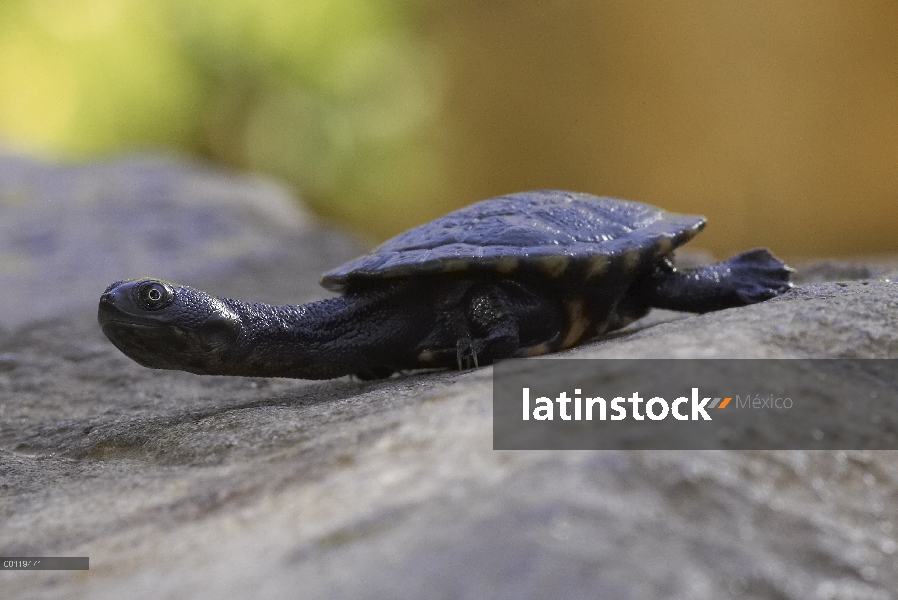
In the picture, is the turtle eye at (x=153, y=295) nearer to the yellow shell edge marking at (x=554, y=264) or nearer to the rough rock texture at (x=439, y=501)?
the rough rock texture at (x=439, y=501)

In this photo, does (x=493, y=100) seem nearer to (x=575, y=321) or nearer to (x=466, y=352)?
(x=575, y=321)

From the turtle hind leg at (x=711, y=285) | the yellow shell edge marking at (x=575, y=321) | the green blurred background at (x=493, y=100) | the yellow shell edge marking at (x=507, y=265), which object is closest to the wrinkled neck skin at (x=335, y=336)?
the yellow shell edge marking at (x=507, y=265)

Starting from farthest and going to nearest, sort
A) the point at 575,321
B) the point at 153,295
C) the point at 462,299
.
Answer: the point at 575,321 → the point at 462,299 → the point at 153,295

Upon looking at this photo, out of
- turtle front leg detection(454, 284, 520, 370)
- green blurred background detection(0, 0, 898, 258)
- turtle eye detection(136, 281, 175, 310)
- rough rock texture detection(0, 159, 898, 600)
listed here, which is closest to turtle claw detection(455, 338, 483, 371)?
turtle front leg detection(454, 284, 520, 370)

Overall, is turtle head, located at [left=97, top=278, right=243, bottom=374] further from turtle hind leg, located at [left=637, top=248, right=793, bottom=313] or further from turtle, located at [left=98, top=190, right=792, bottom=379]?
turtle hind leg, located at [left=637, top=248, right=793, bottom=313]

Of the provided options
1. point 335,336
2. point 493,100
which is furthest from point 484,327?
point 493,100

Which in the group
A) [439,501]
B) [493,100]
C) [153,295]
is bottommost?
[439,501]

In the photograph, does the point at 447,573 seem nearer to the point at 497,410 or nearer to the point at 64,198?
the point at 497,410
